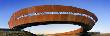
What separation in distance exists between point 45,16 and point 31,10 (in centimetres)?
222

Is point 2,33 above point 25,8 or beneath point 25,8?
beneath

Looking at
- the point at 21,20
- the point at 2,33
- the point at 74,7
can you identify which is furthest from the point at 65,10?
the point at 2,33

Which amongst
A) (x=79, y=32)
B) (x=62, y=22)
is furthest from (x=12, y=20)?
(x=79, y=32)

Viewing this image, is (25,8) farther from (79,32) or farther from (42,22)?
(79,32)

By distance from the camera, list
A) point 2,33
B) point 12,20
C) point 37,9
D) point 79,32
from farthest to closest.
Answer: point 79,32 → point 12,20 → point 37,9 → point 2,33

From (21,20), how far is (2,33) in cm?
559

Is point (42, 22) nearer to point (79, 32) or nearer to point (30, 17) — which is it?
point (30, 17)

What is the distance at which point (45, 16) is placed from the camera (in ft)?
109

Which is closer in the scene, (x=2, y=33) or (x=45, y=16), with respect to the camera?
(x=2, y=33)

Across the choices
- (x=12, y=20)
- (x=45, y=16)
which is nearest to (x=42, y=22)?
(x=45, y=16)

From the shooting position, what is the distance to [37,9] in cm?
3278

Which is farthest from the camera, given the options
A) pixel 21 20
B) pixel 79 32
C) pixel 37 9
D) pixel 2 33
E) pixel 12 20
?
pixel 79 32

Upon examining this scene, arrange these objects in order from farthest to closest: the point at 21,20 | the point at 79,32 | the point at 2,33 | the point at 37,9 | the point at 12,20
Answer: the point at 79,32 → the point at 12,20 → the point at 21,20 → the point at 37,9 → the point at 2,33

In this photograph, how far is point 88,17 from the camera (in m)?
36.2
